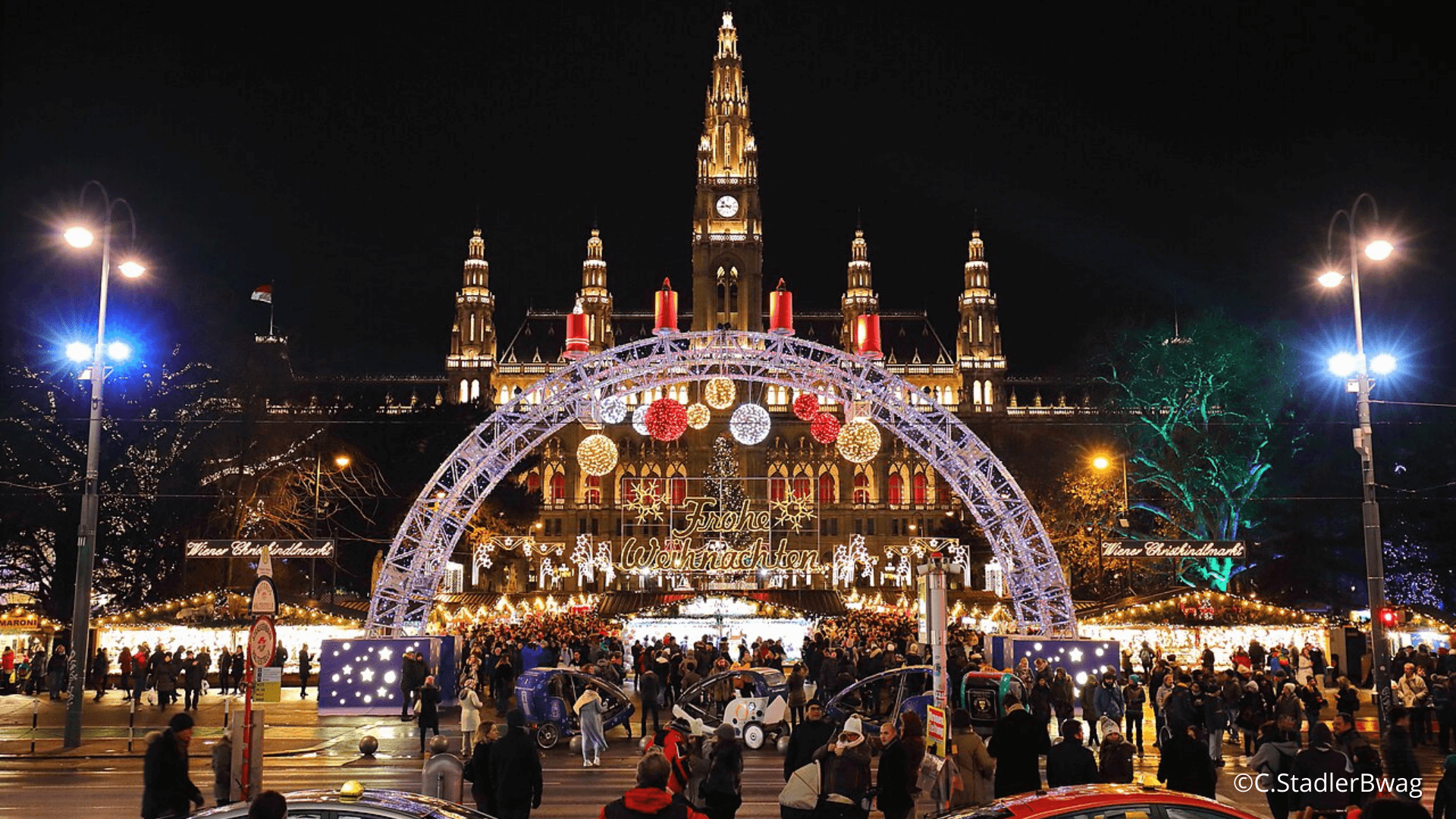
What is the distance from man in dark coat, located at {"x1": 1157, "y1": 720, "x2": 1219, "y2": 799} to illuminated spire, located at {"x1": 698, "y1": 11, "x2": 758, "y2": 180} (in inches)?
3743

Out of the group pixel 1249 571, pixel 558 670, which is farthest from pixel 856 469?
pixel 558 670

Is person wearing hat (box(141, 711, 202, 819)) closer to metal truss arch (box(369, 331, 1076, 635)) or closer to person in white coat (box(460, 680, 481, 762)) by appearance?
person in white coat (box(460, 680, 481, 762))

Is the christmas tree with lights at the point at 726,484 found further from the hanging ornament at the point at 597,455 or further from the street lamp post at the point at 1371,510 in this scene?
the street lamp post at the point at 1371,510

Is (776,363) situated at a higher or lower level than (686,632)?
higher

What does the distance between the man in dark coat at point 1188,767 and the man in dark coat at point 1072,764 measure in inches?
28.6

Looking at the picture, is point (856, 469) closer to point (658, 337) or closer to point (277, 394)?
point (277, 394)

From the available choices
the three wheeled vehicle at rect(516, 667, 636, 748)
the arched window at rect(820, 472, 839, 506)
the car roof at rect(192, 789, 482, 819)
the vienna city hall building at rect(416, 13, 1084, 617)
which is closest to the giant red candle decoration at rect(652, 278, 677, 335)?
the three wheeled vehicle at rect(516, 667, 636, 748)

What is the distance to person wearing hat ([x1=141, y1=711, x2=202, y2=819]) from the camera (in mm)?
10016

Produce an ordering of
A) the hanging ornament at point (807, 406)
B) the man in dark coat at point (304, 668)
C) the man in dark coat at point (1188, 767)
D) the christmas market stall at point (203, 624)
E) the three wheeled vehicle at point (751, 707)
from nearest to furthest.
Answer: the man in dark coat at point (1188, 767)
the three wheeled vehicle at point (751, 707)
the hanging ornament at point (807, 406)
the man in dark coat at point (304, 668)
the christmas market stall at point (203, 624)

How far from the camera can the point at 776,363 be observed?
27828 mm

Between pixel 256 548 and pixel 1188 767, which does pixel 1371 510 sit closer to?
pixel 1188 767

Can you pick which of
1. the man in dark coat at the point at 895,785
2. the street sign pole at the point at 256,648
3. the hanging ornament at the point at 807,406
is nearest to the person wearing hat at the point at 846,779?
the man in dark coat at the point at 895,785

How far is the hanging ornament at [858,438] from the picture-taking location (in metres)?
28.7

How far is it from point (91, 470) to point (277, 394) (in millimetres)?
24374
